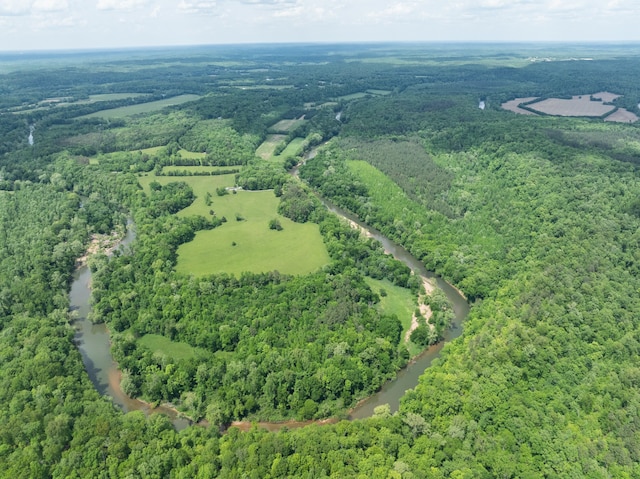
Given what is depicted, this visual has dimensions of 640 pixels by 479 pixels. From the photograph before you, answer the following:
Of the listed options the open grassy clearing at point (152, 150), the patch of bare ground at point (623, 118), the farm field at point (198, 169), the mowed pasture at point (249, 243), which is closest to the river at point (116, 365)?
the mowed pasture at point (249, 243)

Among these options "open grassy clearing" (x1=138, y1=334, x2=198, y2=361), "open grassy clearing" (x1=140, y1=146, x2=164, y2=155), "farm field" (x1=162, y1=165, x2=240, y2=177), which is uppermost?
"open grassy clearing" (x1=140, y1=146, x2=164, y2=155)

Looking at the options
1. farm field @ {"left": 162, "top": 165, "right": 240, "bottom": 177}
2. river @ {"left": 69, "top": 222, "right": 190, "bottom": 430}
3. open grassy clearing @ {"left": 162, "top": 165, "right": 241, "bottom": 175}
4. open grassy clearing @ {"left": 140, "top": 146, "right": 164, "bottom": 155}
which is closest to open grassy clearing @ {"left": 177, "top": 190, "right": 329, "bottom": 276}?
river @ {"left": 69, "top": 222, "right": 190, "bottom": 430}

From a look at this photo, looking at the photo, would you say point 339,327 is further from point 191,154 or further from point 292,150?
point 191,154

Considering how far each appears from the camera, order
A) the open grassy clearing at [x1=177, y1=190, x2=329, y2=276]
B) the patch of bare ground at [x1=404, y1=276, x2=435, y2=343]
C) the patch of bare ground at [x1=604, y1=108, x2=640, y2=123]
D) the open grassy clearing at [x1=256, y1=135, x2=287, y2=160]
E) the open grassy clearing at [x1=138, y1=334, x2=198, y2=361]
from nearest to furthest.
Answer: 1. the open grassy clearing at [x1=138, y1=334, x2=198, y2=361]
2. the patch of bare ground at [x1=404, y1=276, x2=435, y2=343]
3. the open grassy clearing at [x1=177, y1=190, x2=329, y2=276]
4. the open grassy clearing at [x1=256, y1=135, x2=287, y2=160]
5. the patch of bare ground at [x1=604, y1=108, x2=640, y2=123]

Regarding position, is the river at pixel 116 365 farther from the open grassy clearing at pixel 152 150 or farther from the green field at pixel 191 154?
the open grassy clearing at pixel 152 150

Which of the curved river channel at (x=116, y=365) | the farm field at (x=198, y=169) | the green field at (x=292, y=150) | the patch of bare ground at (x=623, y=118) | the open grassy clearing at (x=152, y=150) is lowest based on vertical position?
the curved river channel at (x=116, y=365)

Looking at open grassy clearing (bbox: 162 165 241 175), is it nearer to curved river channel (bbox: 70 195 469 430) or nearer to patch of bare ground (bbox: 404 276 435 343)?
curved river channel (bbox: 70 195 469 430)
